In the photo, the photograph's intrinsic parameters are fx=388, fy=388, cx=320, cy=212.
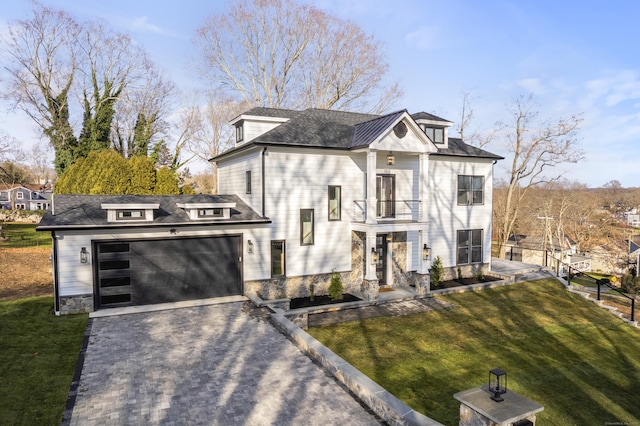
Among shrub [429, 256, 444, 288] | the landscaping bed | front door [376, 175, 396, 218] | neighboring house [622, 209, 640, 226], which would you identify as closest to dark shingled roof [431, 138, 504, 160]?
front door [376, 175, 396, 218]

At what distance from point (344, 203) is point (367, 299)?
3.73 meters

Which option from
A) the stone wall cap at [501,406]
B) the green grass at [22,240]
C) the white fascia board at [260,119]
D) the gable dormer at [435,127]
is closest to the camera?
the stone wall cap at [501,406]

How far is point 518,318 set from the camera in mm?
13281

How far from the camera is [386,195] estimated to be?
52.9 feet

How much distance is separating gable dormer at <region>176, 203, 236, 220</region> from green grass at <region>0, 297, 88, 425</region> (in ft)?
14.2

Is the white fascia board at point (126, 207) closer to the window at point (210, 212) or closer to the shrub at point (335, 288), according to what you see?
the window at point (210, 212)

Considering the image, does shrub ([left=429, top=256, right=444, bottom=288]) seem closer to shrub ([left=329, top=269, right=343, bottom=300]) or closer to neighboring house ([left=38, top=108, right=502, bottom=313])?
neighboring house ([left=38, top=108, right=502, bottom=313])

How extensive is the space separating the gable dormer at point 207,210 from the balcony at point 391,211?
4.91 m

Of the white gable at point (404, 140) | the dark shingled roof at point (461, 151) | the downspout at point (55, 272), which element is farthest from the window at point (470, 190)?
the downspout at point (55, 272)

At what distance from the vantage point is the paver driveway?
6461mm

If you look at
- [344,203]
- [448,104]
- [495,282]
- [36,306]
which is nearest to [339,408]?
[344,203]

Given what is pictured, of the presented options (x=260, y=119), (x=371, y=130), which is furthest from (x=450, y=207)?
(x=260, y=119)

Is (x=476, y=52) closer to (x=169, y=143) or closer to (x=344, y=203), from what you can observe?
(x=344, y=203)

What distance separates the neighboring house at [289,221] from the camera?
1213cm
